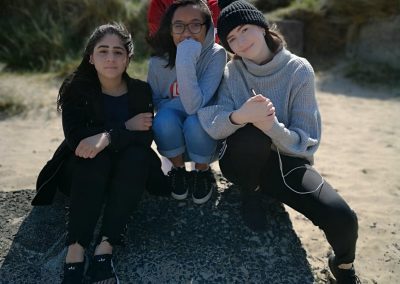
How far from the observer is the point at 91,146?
2.02 m

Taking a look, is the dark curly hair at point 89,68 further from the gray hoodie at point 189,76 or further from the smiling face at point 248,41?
the smiling face at point 248,41

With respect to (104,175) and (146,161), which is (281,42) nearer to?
(146,161)

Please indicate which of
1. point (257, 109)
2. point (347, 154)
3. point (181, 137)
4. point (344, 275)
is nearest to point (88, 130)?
point (181, 137)

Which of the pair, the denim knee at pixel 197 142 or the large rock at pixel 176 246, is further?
the denim knee at pixel 197 142

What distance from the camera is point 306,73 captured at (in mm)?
2154

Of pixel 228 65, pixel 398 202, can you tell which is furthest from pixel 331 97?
pixel 228 65

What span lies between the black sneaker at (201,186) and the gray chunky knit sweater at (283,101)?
15.0 inches

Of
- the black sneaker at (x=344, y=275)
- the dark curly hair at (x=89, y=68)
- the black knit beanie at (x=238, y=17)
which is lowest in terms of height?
the black sneaker at (x=344, y=275)

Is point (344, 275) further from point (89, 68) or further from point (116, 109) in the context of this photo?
point (89, 68)

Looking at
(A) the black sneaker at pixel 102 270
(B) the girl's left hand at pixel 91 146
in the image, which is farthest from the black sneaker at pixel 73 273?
(B) the girl's left hand at pixel 91 146

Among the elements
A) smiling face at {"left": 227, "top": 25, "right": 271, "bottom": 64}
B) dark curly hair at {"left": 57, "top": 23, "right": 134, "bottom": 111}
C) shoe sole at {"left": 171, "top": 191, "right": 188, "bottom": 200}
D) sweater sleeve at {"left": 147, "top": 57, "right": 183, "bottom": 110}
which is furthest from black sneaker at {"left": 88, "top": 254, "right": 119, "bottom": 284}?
smiling face at {"left": 227, "top": 25, "right": 271, "bottom": 64}

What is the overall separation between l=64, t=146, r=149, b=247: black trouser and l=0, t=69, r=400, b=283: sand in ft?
3.58

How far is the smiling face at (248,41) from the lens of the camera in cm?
211

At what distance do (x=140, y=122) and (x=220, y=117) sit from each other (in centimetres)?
44
